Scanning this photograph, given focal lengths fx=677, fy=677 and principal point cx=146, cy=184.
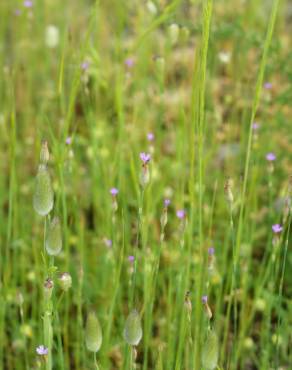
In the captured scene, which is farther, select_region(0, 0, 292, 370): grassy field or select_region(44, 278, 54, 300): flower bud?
select_region(0, 0, 292, 370): grassy field

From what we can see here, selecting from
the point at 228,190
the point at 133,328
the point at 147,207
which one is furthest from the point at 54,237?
the point at 147,207

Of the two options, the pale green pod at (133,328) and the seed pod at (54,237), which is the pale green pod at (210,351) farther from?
the seed pod at (54,237)

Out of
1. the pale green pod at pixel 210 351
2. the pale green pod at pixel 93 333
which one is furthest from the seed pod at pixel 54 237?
the pale green pod at pixel 210 351

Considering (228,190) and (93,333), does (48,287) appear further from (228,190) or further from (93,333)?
(228,190)

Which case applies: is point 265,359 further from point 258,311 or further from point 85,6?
point 85,6

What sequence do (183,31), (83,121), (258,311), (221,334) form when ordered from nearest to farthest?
1. (183,31)
2. (221,334)
3. (258,311)
4. (83,121)

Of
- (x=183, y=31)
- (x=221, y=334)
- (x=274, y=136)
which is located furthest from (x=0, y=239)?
(x=274, y=136)

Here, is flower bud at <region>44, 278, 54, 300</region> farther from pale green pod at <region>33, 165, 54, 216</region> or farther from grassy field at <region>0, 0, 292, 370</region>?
pale green pod at <region>33, 165, 54, 216</region>

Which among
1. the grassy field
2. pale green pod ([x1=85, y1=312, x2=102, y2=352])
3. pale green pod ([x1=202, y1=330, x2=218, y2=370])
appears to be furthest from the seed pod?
pale green pod ([x1=202, y1=330, x2=218, y2=370])
